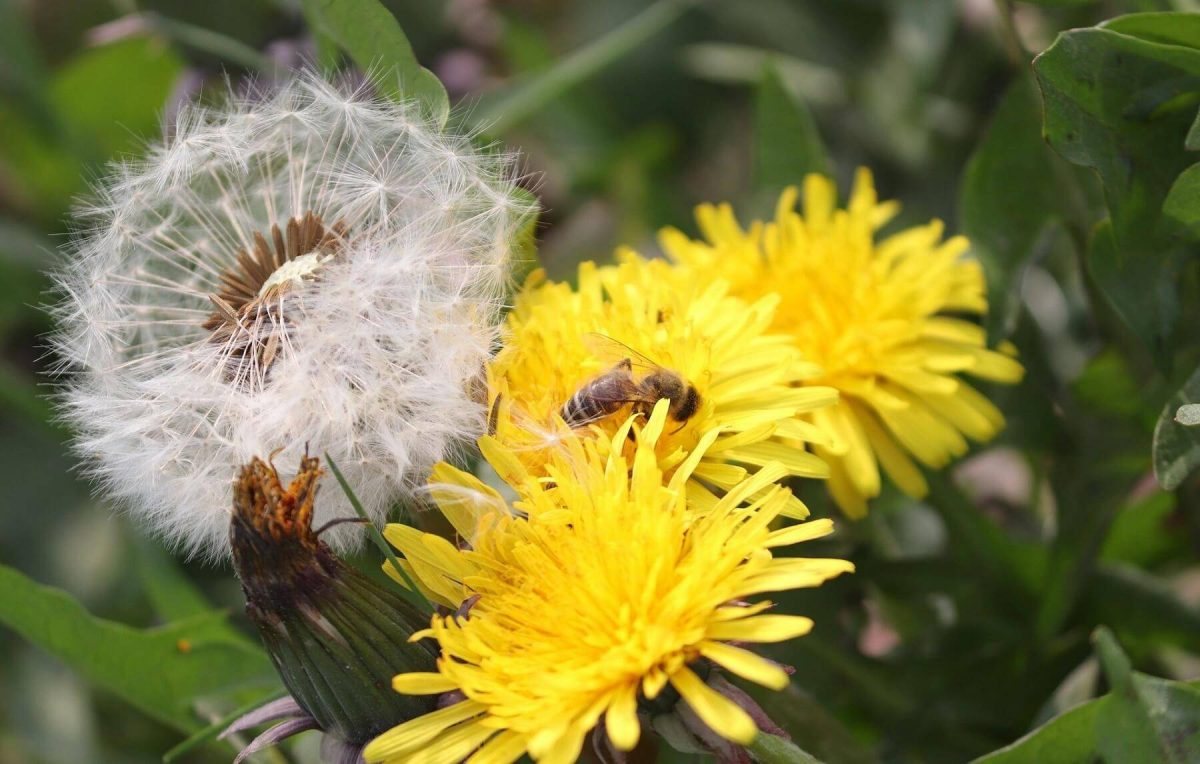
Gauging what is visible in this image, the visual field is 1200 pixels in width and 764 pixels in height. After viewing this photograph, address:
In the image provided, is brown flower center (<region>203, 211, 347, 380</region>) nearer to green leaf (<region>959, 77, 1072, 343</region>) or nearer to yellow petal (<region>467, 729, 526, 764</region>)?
yellow petal (<region>467, 729, 526, 764</region>)

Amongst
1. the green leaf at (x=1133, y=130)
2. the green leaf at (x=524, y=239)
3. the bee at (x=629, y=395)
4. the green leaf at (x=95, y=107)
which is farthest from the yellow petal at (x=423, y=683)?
the green leaf at (x=95, y=107)

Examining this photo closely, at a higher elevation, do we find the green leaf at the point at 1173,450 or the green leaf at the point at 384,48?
the green leaf at the point at 384,48

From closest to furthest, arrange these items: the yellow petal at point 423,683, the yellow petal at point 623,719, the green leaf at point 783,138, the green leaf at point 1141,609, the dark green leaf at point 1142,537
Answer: the yellow petal at point 623,719 < the yellow petal at point 423,683 < the green leaf at point 1141,609 < the dark green leaf at point 1142,537 < the green leaf at point 783,138

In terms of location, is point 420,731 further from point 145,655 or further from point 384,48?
point 384,48

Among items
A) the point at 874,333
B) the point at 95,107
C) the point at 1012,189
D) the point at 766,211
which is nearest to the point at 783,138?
the point at 766,211

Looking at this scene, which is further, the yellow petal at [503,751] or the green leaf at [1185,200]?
the green leaf at [1185,200]

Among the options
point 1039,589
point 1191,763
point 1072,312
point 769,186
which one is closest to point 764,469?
point 1191,763

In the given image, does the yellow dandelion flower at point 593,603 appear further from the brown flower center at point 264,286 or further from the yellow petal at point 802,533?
the brown flower center at point 264,286

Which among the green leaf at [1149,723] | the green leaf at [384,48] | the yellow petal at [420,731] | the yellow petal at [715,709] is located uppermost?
the green leaf at [384,48]
